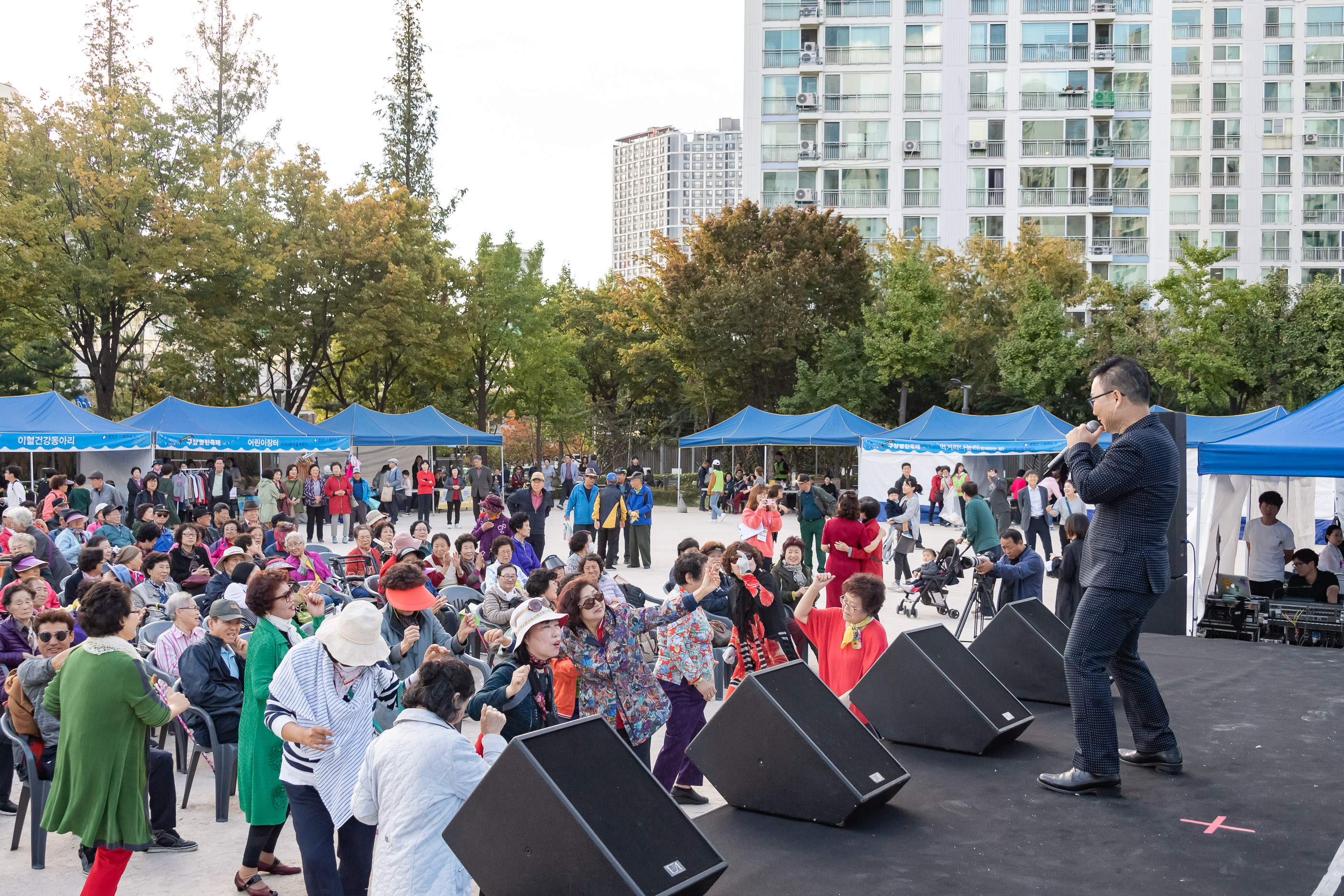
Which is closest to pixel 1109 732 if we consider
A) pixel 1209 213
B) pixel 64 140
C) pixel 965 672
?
pixel 965 672

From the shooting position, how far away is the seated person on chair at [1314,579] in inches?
357

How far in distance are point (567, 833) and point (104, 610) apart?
2.34 metres

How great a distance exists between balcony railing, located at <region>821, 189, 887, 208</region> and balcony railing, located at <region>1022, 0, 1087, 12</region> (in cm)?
997

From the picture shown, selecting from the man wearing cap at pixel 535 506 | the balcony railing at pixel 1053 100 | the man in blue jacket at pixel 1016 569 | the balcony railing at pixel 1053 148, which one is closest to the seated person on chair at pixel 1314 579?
the man in blue jacket at pixel 1016 569

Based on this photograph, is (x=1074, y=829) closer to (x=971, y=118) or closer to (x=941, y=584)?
(x=941, y=584)

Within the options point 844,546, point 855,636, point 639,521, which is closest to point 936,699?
point 855,636

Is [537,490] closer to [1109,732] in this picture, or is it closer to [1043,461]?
[1109,732]

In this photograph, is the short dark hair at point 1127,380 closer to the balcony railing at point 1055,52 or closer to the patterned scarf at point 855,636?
the patterned scarf at point 855,636

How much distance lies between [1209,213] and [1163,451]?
5774 cm

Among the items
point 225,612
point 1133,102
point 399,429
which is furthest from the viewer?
point 1133,102

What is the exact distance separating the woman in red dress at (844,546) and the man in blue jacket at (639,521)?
6780 millimetres

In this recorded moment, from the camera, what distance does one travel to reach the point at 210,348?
1113 inches

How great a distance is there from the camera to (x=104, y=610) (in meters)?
→ 3.96

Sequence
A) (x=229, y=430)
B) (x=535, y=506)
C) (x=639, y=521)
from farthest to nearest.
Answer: (x=229, y=430), (x=639, y=521), (x=535, y=506)
